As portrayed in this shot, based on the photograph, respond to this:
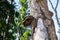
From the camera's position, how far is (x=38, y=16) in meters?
2.15

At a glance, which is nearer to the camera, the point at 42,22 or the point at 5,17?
the point at 42,22

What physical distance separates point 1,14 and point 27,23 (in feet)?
11.4

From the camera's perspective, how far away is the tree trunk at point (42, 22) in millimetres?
2002

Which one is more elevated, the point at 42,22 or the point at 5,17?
the point at 42,22

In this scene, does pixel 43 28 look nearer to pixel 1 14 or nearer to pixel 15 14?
pixel 1 14

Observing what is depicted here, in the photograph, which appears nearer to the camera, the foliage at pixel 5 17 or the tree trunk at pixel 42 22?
the tree trunk at pixel 42 22

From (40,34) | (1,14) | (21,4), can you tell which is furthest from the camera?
(21,4)

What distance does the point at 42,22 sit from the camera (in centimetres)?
211

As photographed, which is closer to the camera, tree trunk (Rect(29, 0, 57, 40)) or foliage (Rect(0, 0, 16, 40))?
tree trunk (Rect(29, 0, 57, 40))

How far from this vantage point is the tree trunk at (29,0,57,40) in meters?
2.00

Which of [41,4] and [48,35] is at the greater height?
[41,4]

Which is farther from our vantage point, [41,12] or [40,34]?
[41,12]

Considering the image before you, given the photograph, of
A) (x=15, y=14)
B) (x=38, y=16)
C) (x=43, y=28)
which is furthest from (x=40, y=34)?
(x=15, y=14)

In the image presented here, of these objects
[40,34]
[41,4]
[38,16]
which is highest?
[41,4]
